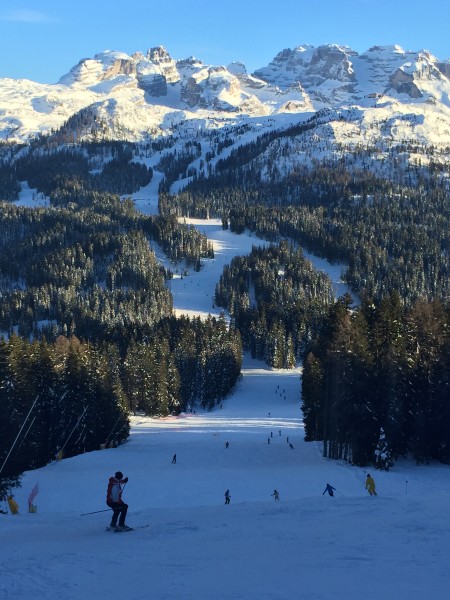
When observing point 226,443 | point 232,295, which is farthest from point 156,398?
point 232,295

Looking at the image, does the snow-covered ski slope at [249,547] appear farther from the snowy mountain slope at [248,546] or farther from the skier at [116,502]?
the skier at [116,502]

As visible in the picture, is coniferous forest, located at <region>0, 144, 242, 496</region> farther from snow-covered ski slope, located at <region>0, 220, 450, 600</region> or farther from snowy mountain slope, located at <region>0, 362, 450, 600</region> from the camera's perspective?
snowy mountain slope, located at <region>0, 362, 450, 600</region>

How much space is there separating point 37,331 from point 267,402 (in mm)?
80278

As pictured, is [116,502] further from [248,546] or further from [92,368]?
[92,368]

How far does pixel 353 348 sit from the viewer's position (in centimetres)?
4147

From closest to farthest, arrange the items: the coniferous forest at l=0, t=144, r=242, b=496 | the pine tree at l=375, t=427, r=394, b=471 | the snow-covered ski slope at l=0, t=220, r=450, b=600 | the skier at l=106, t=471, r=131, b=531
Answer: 1. the snow-covered ski slope at l=0, t=220, r=450, b=600
2. the skier at l=106, t=471, r=131, b=531
3. the pine tree at l=375, t=427, r=394, b=471
4. the coniferous forest at l=0, t=144, r=242, b=496

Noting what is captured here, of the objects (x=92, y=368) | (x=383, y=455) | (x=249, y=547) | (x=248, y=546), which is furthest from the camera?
(x=92, y=368)

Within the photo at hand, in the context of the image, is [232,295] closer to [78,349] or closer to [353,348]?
[78,349]

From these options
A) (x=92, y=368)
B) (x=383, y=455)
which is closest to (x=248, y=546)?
(x=383, y=455)

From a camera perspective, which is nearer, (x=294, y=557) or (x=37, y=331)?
(x=294, y=557)

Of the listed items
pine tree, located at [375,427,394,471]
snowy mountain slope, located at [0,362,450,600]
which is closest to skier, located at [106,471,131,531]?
snowy mountain slope, located at [0,362,450,600]

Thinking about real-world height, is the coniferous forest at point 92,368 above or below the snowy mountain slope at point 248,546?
below

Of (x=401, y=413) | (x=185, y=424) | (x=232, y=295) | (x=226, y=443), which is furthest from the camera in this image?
(x=232, y=295)

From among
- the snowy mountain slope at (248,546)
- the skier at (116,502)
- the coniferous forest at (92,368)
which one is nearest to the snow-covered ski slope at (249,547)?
the snowy mountain slope at (248,546)
